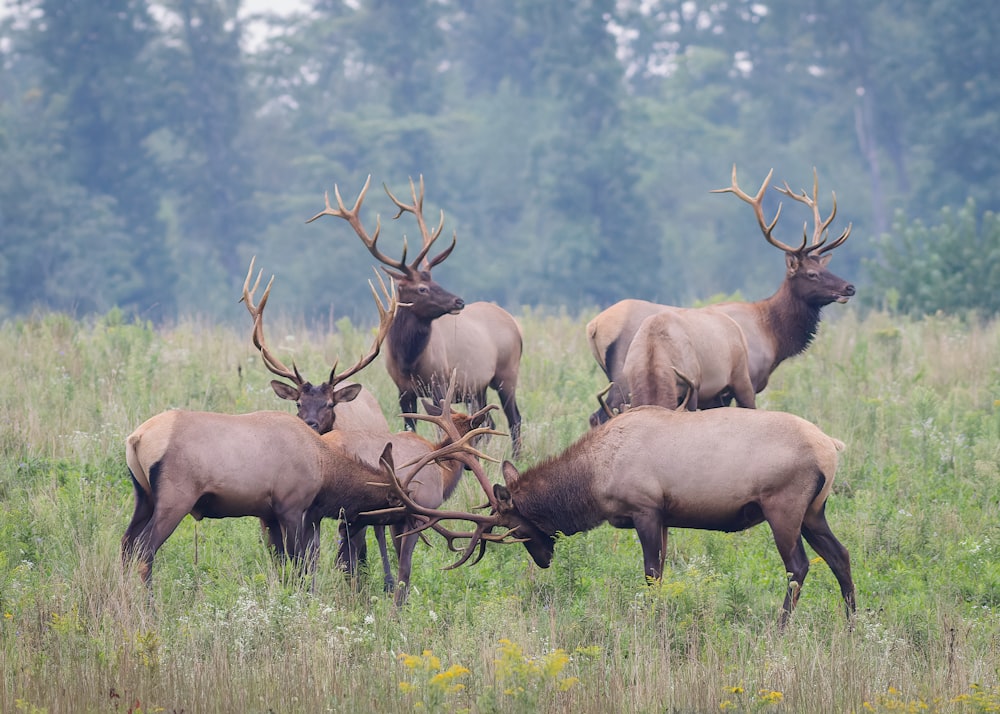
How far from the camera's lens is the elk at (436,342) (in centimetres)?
1105

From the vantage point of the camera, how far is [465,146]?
143ft

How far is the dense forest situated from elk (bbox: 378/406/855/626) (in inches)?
1103

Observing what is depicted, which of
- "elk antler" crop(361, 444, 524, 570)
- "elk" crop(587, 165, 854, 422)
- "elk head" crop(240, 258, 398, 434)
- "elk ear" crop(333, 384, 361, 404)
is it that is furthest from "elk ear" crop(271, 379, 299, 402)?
"elk" crop(587, 165, 854, 422)

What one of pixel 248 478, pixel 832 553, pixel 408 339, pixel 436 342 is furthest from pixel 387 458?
pixel 436 342

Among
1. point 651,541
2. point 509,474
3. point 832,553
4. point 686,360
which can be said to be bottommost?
point 832,553

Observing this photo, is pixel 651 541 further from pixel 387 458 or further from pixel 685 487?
pixel 387 458

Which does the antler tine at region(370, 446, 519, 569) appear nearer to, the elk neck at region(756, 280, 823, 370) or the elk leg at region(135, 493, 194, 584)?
the elk leg at region(135, 493, 194, 584)

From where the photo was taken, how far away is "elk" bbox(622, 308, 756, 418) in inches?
372

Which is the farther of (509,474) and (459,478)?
(459,478)

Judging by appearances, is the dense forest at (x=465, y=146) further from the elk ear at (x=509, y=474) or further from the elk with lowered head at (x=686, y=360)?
the elk ear at (x=509, y=474)

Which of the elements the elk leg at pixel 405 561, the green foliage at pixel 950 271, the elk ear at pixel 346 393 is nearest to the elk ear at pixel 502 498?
the elk leg at pixel 405 561

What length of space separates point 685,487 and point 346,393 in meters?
2.51

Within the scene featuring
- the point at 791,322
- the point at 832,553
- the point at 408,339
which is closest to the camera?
the point at 832,553

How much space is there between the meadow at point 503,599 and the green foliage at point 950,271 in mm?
8102
